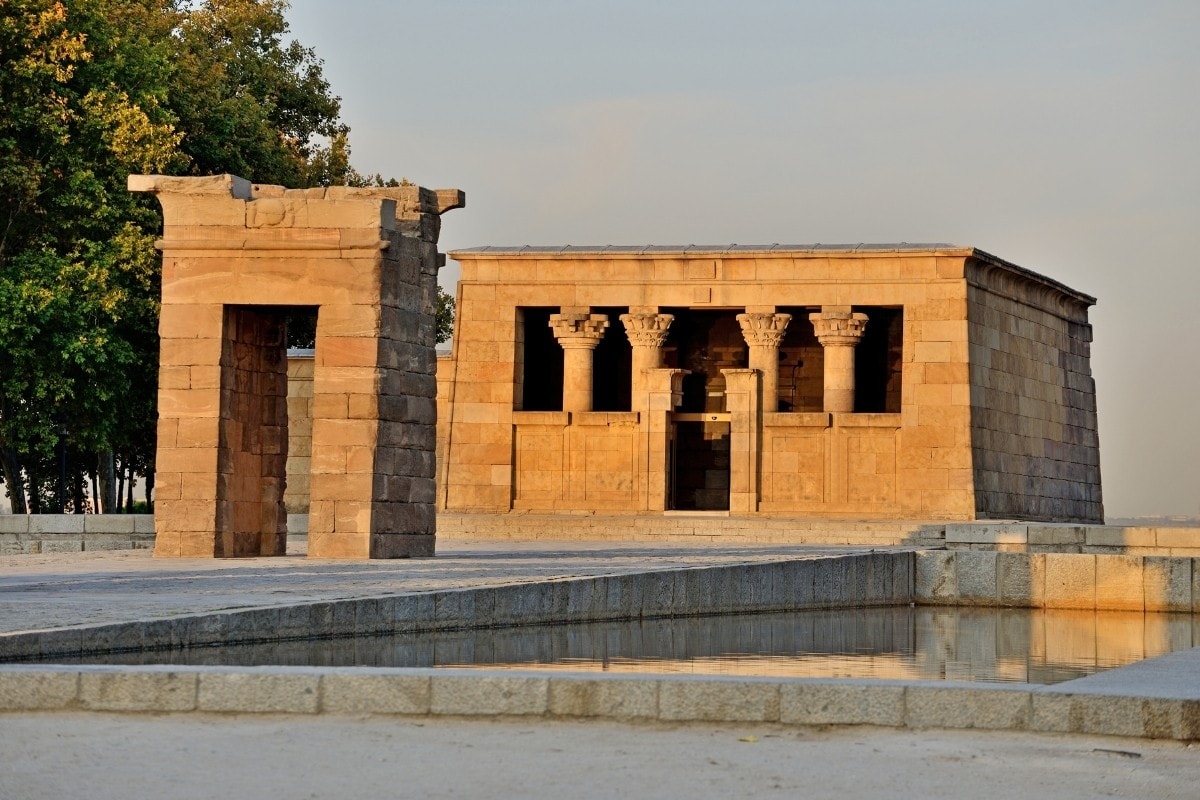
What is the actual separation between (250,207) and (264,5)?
3760cm

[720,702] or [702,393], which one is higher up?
[702,393]

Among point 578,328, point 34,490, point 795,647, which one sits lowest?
point 795,647

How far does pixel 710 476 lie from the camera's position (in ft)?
152

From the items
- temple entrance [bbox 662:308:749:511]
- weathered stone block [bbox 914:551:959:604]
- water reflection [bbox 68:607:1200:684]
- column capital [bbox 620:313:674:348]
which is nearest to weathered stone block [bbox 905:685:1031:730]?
water reflection [bbox 68:607:1200:684]

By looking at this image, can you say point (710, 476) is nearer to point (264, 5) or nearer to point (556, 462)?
point (556, 462)

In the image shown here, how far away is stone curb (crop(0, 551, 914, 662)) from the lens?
1334cm

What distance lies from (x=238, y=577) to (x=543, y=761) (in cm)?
1206

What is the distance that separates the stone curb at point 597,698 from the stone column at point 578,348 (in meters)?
33.3

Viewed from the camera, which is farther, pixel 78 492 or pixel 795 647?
pixel 78 492

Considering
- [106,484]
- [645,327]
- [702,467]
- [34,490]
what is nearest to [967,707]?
[645,327]

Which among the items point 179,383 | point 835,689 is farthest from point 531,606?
point 835,689

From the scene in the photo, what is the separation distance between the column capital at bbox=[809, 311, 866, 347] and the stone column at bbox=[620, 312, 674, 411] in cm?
325

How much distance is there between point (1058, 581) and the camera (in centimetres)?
2648

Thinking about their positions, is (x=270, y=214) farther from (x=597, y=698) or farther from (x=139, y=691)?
(x=597, y=698)
